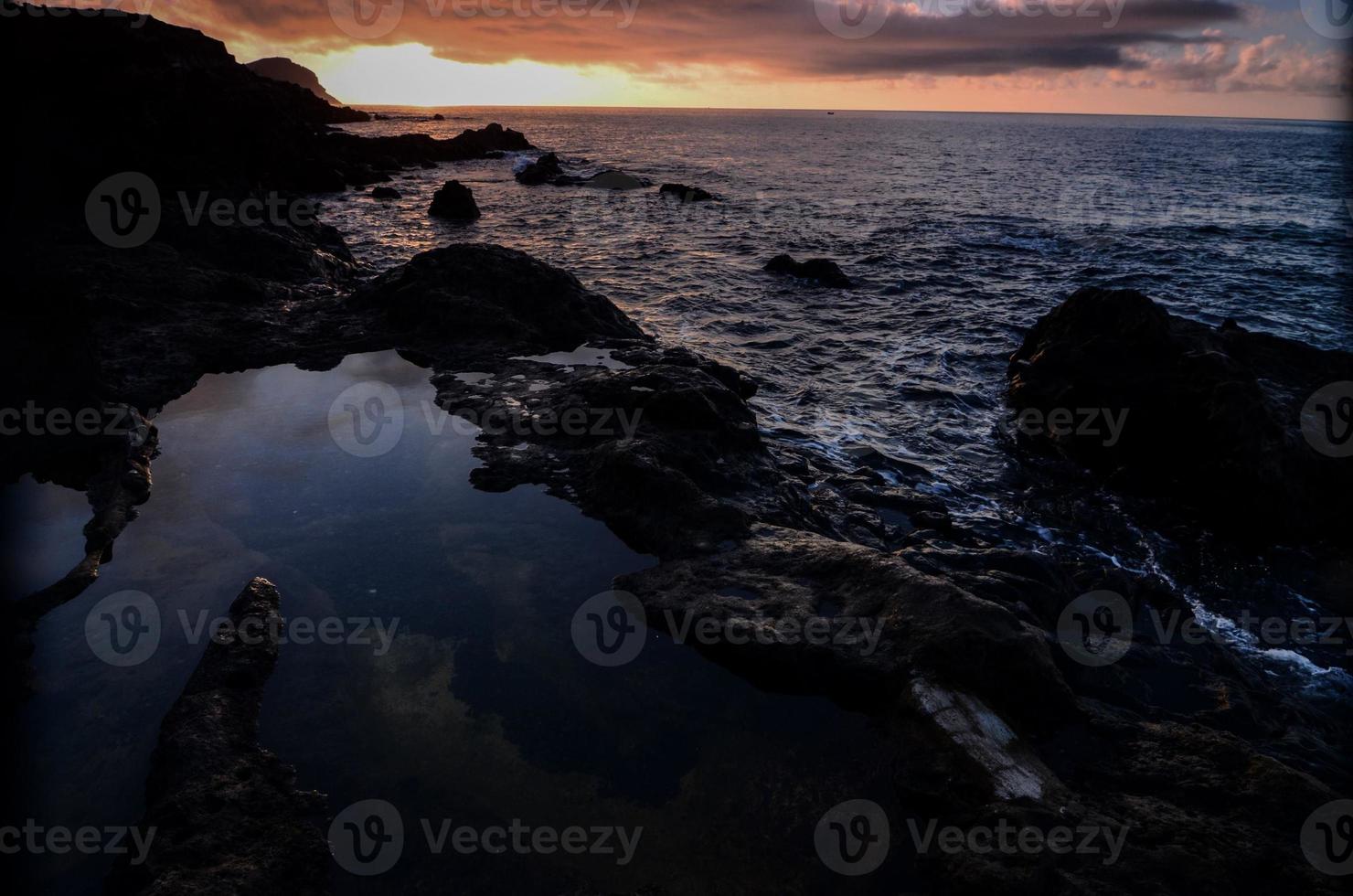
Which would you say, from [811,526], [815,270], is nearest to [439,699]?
[811,526]

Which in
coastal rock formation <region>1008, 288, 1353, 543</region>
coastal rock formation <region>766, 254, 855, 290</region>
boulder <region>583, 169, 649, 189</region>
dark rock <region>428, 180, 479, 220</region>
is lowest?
coastal rock formation <region>1008, 288, 1353, 543</region>

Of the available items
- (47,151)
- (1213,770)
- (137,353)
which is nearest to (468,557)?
(1213,770)

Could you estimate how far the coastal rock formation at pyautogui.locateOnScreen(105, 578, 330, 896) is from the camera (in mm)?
3680

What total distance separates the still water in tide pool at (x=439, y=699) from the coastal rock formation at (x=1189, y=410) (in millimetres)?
7339

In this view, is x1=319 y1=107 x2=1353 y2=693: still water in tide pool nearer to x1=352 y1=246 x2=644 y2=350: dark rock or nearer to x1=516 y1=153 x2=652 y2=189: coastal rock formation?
x1=516 y1=153 x2=652 y2=189: coastal rock formation

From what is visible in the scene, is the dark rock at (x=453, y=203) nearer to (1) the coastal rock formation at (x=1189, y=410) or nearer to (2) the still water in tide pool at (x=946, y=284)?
(2) the still water in tide pool at (x=946, y=284)

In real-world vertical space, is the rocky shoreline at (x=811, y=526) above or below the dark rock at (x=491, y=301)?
below

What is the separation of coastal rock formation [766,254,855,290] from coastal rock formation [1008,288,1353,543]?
9.14m

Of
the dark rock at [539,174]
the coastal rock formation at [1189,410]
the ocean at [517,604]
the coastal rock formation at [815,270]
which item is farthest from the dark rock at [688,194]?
the coastal rock formation at [1189,410]

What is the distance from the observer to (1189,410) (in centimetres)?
943

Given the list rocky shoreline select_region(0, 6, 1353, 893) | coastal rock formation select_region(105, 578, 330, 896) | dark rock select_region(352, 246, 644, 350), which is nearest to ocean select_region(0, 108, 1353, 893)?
coastal rock formation select_region(105, 578, 330, 896)

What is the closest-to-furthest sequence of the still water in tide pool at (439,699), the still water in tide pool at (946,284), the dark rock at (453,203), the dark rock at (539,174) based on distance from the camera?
1. the still water in tide pool at (439,699)
2. the still water in tide pool at (946,284)
3. the dark rock at (453,203)
4. the dark rock at (539,174)

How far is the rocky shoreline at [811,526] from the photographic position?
421 cm

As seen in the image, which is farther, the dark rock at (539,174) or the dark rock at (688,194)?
the dark rock at (539,174)
